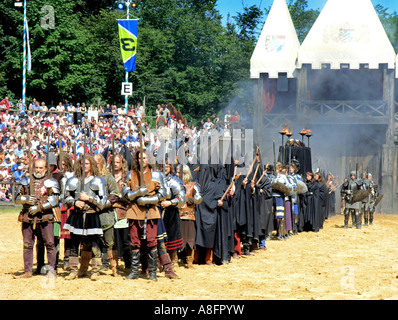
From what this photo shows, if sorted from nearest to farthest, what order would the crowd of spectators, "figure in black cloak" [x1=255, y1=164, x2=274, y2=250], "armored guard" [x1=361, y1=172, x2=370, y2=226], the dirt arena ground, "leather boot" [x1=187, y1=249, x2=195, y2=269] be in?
the dirt arena ground, "leather boot" [x1=187, y1=249, x2=195, y2=269], "figure in black cloak" [x1=255, y1=164, x2=274, y2=250], "armored guard" [x1=361, y1=172, x2=370, y2=226], the crowd of spectators

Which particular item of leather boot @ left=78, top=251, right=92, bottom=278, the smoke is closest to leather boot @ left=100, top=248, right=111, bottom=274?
leather boot @ left=78, top=251, right=92, bottom=278

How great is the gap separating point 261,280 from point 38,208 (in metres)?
3.46

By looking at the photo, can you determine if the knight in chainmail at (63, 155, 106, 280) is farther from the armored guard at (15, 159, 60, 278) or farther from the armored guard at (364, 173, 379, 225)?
the armored guard at (364, 173, 379, 225)

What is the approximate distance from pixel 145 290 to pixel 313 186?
12.6 meters

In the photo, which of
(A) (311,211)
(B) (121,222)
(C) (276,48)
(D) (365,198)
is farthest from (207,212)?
(C) (276,48)

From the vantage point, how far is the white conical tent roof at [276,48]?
28797mm

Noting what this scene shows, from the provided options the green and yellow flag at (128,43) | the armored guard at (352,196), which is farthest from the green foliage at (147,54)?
the armored guard at (352,196)

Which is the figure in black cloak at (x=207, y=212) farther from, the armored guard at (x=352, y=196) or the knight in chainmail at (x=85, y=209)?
the armored guard at (x=352, y=196)

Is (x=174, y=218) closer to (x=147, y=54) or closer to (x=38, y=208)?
(x=38, y=208)

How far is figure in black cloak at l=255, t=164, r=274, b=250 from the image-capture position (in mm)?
14383

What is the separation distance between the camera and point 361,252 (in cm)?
1451

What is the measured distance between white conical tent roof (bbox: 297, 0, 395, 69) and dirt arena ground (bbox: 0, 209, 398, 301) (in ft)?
42.9

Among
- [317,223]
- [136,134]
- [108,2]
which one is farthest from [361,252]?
[108,2]

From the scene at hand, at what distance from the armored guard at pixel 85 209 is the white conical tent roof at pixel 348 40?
18.8 meters
